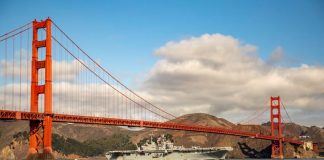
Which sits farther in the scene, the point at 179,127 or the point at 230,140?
the point at 230,140

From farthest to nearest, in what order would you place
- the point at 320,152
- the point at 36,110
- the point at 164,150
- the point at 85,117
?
1. the point at 320,152
2. the point at 164,150
3. the point at 85,117
4. the point at 36,110

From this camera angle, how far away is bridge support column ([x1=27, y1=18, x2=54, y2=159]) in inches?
2510

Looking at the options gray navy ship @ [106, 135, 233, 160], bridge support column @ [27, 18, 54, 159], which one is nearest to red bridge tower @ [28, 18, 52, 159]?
bridge support column @ [27, 18, 54, 159]

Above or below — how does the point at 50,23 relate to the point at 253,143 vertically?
above

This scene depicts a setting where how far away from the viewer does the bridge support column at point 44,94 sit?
63750 mm

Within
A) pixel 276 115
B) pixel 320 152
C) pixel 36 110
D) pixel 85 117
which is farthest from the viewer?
pixel 320 152

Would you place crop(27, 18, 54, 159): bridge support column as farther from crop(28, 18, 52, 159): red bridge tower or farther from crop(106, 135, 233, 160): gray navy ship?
crop(106, 135, 233, 160): gray navy ship

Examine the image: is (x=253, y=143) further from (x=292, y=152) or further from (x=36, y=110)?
(x=36, y=110)

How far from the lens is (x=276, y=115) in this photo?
463 ft

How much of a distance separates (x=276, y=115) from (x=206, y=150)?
61648mm

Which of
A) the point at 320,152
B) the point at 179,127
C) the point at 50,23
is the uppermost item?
the point at 50,23

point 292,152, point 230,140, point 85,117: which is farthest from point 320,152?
point 85,117

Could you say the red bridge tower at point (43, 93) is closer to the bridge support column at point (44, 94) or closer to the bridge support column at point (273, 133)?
the bridge support column at point (44, 94)

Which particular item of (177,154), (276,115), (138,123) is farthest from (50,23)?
(276,115)
